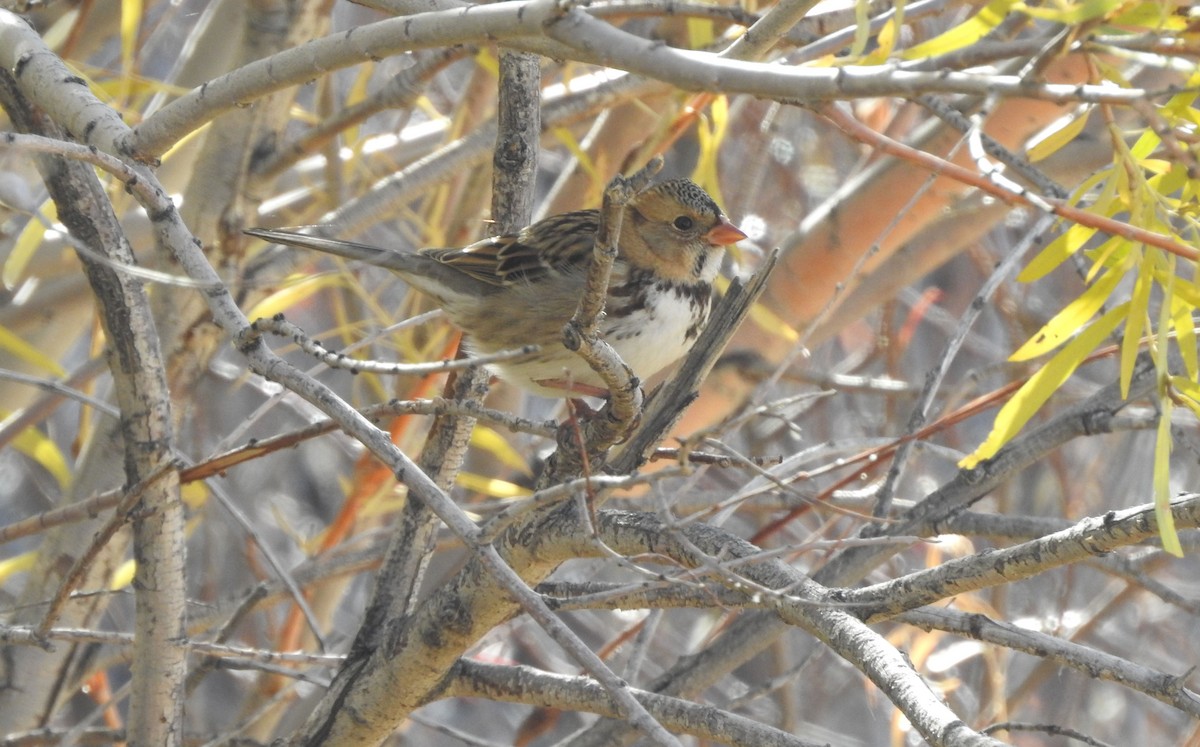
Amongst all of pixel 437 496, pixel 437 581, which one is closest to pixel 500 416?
pixel 437 496

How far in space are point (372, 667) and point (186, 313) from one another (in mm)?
931

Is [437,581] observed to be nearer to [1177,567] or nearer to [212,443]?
[212,443]

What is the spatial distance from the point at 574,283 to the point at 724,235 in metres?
0.35

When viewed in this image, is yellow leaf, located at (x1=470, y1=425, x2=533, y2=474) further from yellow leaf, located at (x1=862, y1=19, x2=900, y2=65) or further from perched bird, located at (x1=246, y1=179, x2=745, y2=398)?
yellow leaf, located at (x1=862, y1=19, x2=900, y2=65)

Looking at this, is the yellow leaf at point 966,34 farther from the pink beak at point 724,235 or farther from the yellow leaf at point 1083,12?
the pink beak at point 724,235

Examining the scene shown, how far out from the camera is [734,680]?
488cm

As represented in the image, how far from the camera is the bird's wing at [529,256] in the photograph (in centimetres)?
280

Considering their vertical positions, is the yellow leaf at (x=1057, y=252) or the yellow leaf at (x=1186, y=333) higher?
the yellow leaf at (x=1057, y=252)

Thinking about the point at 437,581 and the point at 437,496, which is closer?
the point at 437,496

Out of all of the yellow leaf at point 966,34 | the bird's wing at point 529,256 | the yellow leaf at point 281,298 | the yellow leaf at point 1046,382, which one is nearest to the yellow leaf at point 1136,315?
the yellow leaf at point 1046,382

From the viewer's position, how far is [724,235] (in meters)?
2.89

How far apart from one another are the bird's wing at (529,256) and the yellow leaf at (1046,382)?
1.46 metres

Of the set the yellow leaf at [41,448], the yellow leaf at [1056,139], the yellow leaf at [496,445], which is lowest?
the yellow leaf at [1056,139]

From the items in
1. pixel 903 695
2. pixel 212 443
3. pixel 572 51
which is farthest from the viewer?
pixel 212 443
